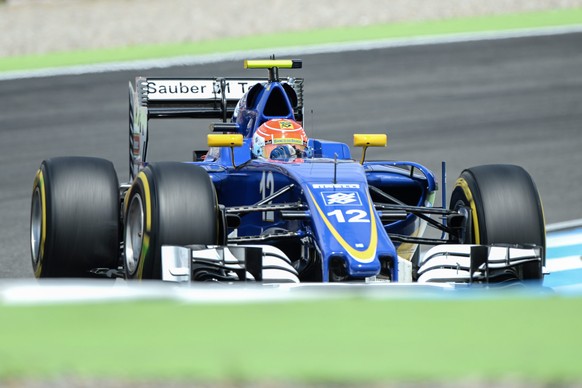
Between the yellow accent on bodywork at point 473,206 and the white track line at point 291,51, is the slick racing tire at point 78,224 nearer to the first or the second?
the yellow accent on bodywork at point 473,206

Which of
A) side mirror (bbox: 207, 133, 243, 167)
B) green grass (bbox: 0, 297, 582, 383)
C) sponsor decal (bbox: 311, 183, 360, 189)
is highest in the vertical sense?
side mirror (bbox: 207, 133, 243, 167)

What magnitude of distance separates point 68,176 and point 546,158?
7274 millimetres

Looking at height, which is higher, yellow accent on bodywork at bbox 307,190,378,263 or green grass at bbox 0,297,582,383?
yellow accent on bodywork at bbox 307,190,378,263

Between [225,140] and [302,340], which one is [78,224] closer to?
[225,140]

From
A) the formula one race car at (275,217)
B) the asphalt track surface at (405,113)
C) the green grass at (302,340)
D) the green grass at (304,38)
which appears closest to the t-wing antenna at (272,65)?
the formula one race car at (275,217)

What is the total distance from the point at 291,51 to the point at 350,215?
39.1 feet

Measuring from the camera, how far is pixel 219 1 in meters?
24.6

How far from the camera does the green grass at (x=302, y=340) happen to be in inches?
192

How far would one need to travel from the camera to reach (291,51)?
63.5 ft

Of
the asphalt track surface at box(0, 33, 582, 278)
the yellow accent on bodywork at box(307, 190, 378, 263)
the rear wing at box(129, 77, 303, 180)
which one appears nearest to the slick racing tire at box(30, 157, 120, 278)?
the yellow accent on bodywork at box(307, 190, 378, 263)

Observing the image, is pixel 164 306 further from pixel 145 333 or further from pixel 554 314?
pixel 554 314

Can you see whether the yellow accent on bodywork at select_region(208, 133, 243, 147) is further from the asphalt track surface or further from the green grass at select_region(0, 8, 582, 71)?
the green grass at select_region(0, 8, 582, 71)

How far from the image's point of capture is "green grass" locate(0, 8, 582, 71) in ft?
63.2

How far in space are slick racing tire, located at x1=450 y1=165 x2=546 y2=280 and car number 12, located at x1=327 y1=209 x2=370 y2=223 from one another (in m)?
0.92
